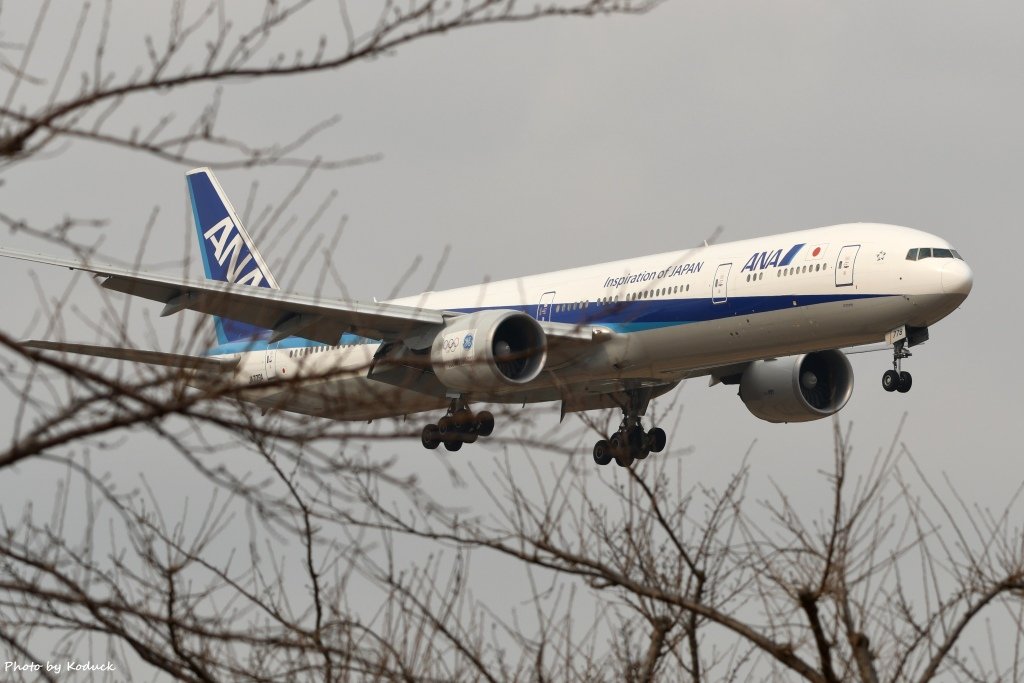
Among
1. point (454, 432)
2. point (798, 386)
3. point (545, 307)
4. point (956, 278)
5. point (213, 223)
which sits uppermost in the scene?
point (213, 223)

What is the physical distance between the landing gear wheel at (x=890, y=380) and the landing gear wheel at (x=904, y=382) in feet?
0.19

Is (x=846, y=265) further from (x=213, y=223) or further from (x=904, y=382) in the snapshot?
(x=213, y=223)

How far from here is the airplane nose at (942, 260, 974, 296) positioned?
32312 millimetres

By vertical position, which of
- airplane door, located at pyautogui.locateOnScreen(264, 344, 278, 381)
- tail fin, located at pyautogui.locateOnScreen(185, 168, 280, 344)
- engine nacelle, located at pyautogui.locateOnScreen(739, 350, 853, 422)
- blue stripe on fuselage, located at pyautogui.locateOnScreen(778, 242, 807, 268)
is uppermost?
tail fin, located at pyautogui.locateOnScreen(185, 168, 280, 344)

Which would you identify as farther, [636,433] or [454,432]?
[636,433]

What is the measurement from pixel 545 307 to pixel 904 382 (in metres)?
9.01

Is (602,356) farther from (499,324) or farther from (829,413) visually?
(829,413)

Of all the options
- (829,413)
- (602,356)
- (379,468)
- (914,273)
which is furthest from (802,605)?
(829,413)

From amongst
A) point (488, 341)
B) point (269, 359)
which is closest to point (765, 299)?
point (488, 341)

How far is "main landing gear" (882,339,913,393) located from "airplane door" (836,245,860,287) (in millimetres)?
1642

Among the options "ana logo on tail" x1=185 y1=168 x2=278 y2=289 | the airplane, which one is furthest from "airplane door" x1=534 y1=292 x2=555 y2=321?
"ana logo on tail" x1=185 y1=168 x2=278 y2=289

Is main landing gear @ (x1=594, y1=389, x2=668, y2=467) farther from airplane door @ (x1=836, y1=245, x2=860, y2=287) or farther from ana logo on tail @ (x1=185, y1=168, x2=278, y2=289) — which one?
ana logo on tail @ (x1=185, y1=168, x2=278, y2=289)

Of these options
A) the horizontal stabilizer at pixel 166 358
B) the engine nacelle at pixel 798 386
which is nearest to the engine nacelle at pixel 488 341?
the engine nacelle at pixel 798 386

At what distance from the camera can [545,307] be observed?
37875mm
